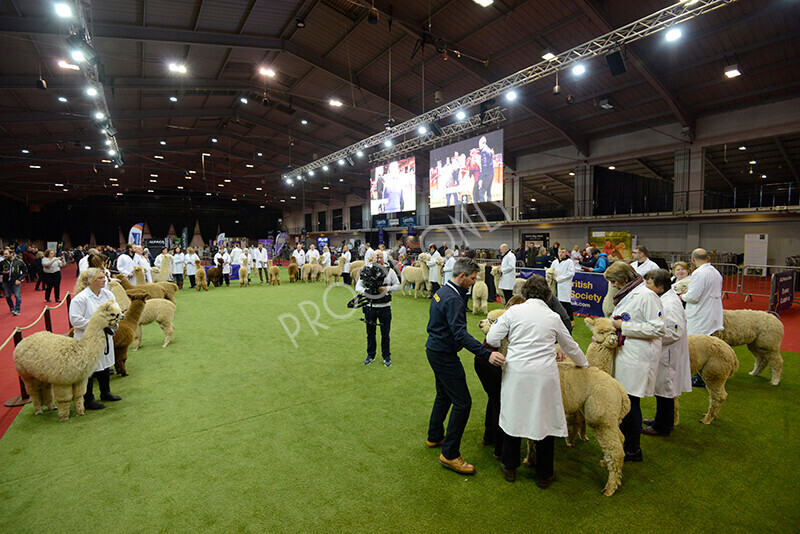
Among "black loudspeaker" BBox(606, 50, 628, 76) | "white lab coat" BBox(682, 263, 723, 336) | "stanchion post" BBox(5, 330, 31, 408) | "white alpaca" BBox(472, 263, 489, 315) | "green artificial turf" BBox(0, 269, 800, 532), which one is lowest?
"green artificial turf" BBox(0, 269, 800, 532)

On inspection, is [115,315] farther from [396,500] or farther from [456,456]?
[456,456]

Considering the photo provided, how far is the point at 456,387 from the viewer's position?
292 centimetres

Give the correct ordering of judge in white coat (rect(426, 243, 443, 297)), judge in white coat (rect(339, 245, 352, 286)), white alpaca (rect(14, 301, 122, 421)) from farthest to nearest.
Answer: judge in white coat (rect(339, 245, 352, 286)) → judge in white coat (rect(426, 243, 443, 297)) → white alpaca (rect(14, 301, 122, 421))

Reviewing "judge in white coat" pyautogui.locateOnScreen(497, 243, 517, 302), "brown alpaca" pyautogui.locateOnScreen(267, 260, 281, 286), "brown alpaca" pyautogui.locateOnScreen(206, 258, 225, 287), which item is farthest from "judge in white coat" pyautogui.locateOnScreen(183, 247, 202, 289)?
"judge in white coat" pyautogui.locateOnScreen(497, 243, 517, 302)

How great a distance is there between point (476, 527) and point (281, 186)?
36.0m

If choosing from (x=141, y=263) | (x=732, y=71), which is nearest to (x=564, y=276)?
(x=732, y=71)

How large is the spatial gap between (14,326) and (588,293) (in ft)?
44.7

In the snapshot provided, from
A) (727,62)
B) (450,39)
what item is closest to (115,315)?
(450,39)

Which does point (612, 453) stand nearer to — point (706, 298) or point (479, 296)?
point (706, 298)

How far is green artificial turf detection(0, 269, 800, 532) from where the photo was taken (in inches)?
97.0

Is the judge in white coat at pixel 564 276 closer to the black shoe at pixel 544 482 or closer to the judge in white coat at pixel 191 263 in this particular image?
the black shoe at pixel 544 482

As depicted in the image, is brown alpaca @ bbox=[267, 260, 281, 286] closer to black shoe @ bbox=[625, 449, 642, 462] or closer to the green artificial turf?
the green artificial turf

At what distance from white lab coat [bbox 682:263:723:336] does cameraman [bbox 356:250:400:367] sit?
3.94 metres

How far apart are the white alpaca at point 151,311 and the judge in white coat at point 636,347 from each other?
23.5ft
